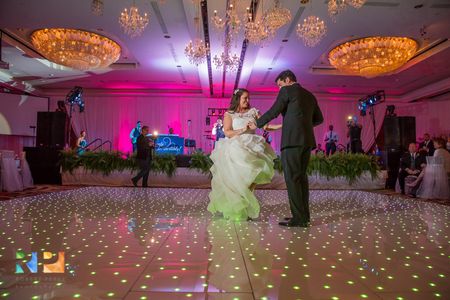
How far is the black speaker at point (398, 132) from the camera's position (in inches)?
389

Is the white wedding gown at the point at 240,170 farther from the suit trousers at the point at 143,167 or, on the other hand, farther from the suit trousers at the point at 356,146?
the suit trousers at the point at 356,146

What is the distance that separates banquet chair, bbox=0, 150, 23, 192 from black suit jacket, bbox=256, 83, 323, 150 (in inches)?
228

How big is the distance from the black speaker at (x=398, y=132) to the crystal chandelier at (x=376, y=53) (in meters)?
1.77

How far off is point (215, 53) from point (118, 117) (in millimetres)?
8266

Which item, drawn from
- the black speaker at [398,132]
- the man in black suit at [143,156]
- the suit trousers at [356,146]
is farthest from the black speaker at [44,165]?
the black speaker at [398,132]

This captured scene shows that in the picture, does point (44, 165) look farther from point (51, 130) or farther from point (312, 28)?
point (312, 28)

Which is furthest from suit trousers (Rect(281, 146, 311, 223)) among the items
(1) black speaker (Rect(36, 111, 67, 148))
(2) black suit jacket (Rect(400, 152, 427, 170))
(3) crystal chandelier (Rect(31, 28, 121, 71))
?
(1) black speaker (Rect(36, 111, 67, 148))

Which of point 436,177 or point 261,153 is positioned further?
point 436,177

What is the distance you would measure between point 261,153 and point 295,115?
2.04ft

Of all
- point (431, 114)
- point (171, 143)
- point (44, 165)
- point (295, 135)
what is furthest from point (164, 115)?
point (295, 135)

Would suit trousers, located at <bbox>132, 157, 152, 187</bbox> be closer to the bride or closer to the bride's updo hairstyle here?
the bride

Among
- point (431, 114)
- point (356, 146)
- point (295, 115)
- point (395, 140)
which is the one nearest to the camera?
point (295, 115)

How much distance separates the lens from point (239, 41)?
29.7ft

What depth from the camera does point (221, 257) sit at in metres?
2.08
